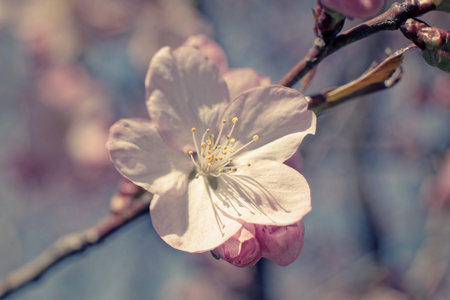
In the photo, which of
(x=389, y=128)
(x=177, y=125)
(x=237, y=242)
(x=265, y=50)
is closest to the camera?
(x=237, y=242)

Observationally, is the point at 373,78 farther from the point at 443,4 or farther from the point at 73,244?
the point at 73,244

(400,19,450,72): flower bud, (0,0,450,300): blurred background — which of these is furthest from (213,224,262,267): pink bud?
(0,0,450,300): blurred background

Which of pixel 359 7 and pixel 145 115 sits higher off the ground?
pixel 359 7

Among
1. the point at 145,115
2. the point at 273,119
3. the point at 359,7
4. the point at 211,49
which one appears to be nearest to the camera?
the point at 359,7

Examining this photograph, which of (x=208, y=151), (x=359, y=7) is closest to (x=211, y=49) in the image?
(x=208, y=151)

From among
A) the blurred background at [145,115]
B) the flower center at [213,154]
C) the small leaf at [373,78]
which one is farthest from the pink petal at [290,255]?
the blurred background at [145,115]

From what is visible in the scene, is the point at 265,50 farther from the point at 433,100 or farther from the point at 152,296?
the point at 152,296

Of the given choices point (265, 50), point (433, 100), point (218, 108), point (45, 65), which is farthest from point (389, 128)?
point (218, 108)

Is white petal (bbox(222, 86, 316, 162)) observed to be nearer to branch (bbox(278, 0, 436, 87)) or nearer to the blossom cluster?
the blossom cluster
